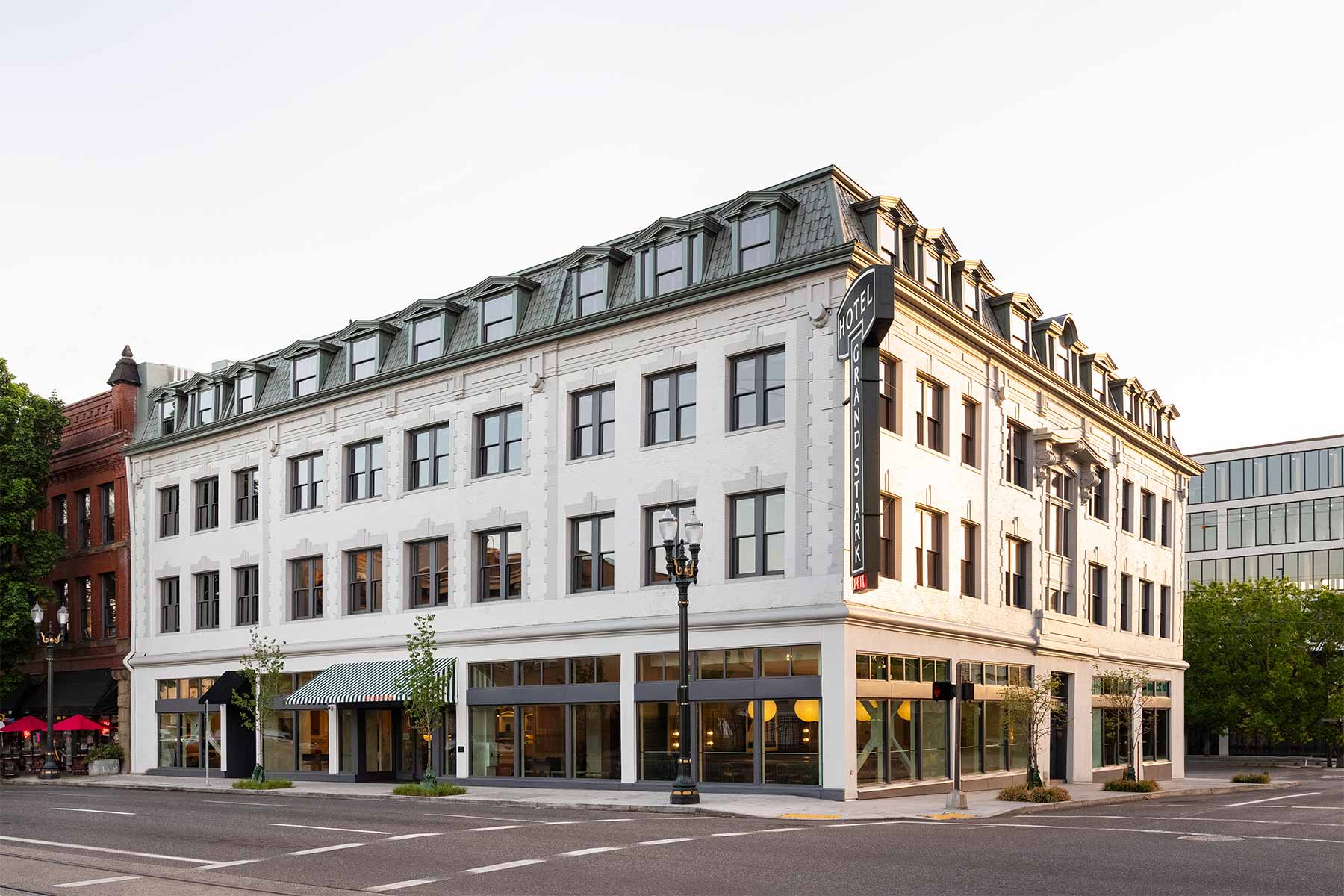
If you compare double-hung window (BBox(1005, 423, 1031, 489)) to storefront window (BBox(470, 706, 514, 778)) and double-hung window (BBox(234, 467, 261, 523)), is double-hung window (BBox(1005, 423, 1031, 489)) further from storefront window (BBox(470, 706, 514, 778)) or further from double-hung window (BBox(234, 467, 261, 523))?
double-hung window (BBox(234, 467, 261, 523))

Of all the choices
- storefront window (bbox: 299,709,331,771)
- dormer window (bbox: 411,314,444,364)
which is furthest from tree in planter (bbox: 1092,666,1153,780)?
storefront window (bbox: 299,709,331,771)

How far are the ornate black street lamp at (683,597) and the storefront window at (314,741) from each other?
16511 mm

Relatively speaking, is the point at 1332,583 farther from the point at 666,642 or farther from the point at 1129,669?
the point at 666,642

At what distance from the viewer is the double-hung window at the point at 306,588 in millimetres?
41281

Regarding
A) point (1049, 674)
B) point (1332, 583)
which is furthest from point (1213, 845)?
point (1332, 583)

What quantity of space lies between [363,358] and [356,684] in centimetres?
988

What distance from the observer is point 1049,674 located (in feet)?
130

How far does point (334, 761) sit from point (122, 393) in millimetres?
17998

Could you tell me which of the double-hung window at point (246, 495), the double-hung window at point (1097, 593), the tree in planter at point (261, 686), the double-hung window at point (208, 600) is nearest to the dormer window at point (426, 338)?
the double-hung window at point (246, 495)

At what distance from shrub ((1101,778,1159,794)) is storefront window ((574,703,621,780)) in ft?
45.1

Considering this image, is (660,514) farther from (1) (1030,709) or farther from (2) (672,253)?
(1) (1030,709)

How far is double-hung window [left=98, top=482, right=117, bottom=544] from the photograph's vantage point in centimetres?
4897

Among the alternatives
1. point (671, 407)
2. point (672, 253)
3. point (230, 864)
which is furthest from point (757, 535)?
point (230, 864)

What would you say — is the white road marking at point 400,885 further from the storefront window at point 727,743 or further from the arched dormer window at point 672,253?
the arched dormer window at point 672,253
